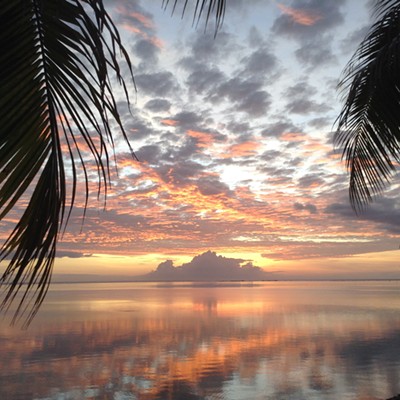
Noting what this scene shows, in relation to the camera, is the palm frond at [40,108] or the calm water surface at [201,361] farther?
the calm water surface at [201,361]

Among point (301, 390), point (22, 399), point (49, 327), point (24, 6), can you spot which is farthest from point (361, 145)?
point (49, 327)

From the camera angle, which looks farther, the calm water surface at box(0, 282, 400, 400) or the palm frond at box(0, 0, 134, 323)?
the calm water surface at box(0, 282, 400, 400)

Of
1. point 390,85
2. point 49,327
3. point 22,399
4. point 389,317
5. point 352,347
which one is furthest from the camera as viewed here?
point 389,317

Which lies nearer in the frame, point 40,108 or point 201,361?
point 40,108

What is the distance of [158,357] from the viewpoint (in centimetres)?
2491

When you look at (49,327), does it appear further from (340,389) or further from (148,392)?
(340,389)

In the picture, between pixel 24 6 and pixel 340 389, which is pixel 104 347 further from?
pixel 24 6

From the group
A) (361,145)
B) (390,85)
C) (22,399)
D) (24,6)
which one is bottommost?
(22,399)

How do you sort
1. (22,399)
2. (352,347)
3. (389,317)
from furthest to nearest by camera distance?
1. (389,317)
2. (352,347)
3. (22,399)

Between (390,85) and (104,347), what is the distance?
992 inches

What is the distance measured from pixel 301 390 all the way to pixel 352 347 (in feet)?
35.4

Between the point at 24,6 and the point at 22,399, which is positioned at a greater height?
the point at 24,6

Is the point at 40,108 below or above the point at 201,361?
above

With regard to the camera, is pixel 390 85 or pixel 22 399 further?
pixel 22 399
